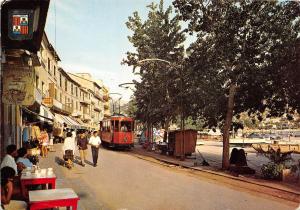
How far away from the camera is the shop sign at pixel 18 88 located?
10.3 meters

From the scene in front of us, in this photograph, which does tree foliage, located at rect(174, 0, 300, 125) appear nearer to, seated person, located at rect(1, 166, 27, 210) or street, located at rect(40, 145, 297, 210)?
street, located at rect(40, 145, 297, 210)

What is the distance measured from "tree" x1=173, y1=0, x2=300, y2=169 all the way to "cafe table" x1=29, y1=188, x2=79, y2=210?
1303 centimetres

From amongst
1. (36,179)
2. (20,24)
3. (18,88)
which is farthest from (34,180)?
(20,24)

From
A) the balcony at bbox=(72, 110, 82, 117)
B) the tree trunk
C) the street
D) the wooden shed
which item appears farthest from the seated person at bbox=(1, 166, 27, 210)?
the balcony at bbox=(72, 110, 82, 117)

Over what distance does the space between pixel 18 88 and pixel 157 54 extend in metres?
26.8

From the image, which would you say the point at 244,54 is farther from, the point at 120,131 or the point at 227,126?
the point at 120,131

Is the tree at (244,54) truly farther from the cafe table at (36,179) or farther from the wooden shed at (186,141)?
the cafe table at (36,179)

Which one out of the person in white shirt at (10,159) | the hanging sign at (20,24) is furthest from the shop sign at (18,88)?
the hanging sign at (20,24)

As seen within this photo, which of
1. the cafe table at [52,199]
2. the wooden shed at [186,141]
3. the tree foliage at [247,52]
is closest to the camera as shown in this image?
the cafe table at [52,199]

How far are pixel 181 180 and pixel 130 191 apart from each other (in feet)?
12.5

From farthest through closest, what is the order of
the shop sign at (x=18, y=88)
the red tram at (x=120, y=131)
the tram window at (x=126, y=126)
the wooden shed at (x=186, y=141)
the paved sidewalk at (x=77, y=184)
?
the tram window at (x=126, y=126)
the red tram at (x=120, y=131)
the wooden shed at (x=186, y=141)
the paved sidewalk at (x=77, y=184)
the shop sign at (x=18, y=88)

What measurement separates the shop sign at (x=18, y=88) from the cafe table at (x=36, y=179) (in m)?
1.91

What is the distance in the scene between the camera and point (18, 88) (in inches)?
418

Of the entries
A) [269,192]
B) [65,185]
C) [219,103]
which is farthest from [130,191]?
[219,103]
